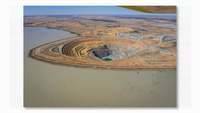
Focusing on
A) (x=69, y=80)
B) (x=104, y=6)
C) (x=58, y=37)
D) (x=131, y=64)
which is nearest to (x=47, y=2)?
(x=58, y=37)

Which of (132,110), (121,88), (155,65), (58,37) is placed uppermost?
(58,37)

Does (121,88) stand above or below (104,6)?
below

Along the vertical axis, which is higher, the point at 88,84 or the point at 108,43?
the point at 108,43

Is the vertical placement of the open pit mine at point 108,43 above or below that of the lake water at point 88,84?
above
